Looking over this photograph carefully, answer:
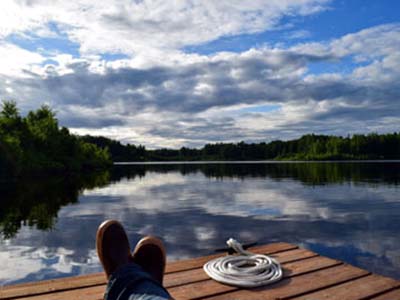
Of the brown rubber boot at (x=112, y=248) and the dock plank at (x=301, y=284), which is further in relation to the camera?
the dock plank at (x=301, y=284)

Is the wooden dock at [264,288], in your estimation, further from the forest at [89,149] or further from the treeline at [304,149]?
the treeline at [304,149]

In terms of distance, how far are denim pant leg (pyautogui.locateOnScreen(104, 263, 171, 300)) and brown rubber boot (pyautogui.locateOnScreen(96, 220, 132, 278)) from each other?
1.47 feet

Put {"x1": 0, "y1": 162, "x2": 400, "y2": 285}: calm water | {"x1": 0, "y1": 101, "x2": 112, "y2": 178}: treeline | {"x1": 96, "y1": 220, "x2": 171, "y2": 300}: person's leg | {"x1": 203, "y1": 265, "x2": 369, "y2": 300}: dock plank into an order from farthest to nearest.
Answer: {"x1": 0, "y1": 101, "x2": 112, "y2": 178}: treeline, {"x1": 0, "y1": 162, "x2": 400, "y2": 285}: calm water, {"x1": 203, "y1": 265, "x2": 369, "y2": 300}: dock plank, {"x1": 96, "y1": 220, "x2": 171, "y2": 300}: person's leg

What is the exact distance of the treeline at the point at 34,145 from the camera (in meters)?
40.8

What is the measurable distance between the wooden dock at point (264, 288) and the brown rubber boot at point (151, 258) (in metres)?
0.48

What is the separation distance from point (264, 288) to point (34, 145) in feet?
185

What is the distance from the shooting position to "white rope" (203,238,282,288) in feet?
13.0

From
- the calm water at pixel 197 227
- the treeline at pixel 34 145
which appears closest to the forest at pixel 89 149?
the treeline at pixel 34 145

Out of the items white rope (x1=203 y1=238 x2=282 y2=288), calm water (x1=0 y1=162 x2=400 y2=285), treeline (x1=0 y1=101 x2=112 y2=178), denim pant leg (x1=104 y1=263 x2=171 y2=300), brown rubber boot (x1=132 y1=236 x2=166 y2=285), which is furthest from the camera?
treeline (x1=0 y1=101 x2=112 y2=178)

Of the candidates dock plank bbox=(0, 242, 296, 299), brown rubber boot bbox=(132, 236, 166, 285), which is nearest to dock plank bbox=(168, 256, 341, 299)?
brown rubber boot bbox=(132, 236, 166, 285)

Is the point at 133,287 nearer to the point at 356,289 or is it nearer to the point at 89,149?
the point at 356,289

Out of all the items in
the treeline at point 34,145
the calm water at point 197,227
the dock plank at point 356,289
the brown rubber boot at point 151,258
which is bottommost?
the calm water at point 197,227

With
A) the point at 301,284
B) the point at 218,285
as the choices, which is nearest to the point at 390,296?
the point at 301,284

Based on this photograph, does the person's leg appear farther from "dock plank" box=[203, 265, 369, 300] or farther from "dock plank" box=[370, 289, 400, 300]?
"dock plank" box=[370, 289, 400, 300]
